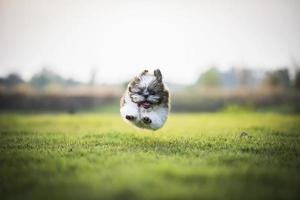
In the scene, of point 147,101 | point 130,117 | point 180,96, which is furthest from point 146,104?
point 180,96

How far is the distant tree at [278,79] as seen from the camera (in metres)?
39.8

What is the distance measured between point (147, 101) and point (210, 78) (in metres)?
34.2

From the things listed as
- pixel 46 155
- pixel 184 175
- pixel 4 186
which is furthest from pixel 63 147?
pixel 184 175

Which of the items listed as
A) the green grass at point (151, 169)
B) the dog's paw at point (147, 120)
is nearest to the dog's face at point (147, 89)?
the dog's paw at point (147, 120)

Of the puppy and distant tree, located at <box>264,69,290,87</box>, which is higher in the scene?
distant tree, located at <box>264,69,290,87</box>

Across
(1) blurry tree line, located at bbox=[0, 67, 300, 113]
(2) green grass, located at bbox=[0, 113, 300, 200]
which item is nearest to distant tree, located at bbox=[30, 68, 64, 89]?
(1) blurry tree line, located at bbox=[0, 67, 300, 113]

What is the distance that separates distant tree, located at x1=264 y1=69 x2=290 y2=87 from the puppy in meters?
30.6

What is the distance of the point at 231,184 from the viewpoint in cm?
642

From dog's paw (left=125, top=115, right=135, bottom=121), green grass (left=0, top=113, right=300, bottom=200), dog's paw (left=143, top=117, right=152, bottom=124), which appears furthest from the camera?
dog's paw (left=125, top=115, right=135, bottom=121)

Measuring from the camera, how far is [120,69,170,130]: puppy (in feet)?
35.0

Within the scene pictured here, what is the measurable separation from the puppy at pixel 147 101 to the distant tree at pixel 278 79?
30630 mm

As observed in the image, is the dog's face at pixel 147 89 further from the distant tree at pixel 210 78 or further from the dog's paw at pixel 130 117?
the distant tree at pixel 210 78

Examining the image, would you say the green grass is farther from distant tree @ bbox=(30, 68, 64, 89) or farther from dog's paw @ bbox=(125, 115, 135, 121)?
distant tree @ bbox=(30, 68, 64, 89)

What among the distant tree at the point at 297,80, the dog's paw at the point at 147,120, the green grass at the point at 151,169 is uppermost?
the distant tree at the point at 297,80
